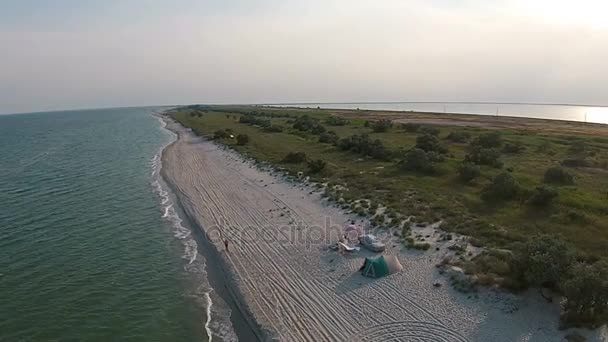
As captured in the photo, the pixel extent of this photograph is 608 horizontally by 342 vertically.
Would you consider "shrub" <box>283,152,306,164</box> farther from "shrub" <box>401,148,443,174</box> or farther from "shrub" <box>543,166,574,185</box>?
"shrub" <box>543,166,574,185</box>

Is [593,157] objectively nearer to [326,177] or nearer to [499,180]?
[499,180]

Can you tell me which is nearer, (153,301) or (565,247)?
(565,247)

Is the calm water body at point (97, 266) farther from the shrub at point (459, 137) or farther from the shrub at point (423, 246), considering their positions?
the shrub at point (459, 137)

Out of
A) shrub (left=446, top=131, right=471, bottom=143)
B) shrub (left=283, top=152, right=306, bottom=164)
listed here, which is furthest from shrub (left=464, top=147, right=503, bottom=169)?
shrub (left=446, top=131, right=471, bottom=143)

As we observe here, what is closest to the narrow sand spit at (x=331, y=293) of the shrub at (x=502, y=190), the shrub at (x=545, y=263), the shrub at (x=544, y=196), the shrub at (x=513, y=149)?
the shrub at (x=545, y=263)

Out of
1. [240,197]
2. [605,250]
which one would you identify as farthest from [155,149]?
[605,250]

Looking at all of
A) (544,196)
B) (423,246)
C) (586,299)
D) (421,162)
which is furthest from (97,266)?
(421,162)

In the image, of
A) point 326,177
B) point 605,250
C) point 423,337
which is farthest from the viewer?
point 326,177
